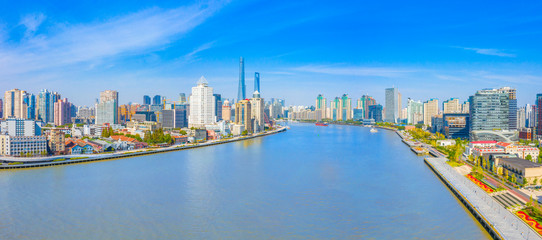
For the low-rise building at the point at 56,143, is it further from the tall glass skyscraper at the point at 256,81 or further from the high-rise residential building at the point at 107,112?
the tall glass skyscraper at the point at 256,81

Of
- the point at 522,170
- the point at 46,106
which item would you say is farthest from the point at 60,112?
the point at 522,170

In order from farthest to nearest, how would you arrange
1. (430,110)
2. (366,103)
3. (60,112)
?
(366,103)
(430,110)
(60,112)

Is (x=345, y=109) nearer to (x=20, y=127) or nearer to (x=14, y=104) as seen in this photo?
(x=14, y=104)

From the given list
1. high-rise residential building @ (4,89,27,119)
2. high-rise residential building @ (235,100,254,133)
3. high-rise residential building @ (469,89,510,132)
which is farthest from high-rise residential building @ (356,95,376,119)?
high-rise residential building @ (4,89,27,119)

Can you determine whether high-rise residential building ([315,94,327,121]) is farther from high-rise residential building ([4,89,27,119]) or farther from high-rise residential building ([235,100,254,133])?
high-rise residential building ([4,89,27,119])

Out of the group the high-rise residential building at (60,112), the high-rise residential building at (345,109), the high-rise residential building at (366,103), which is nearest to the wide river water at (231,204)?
the high-rise residential building at (60,112)
